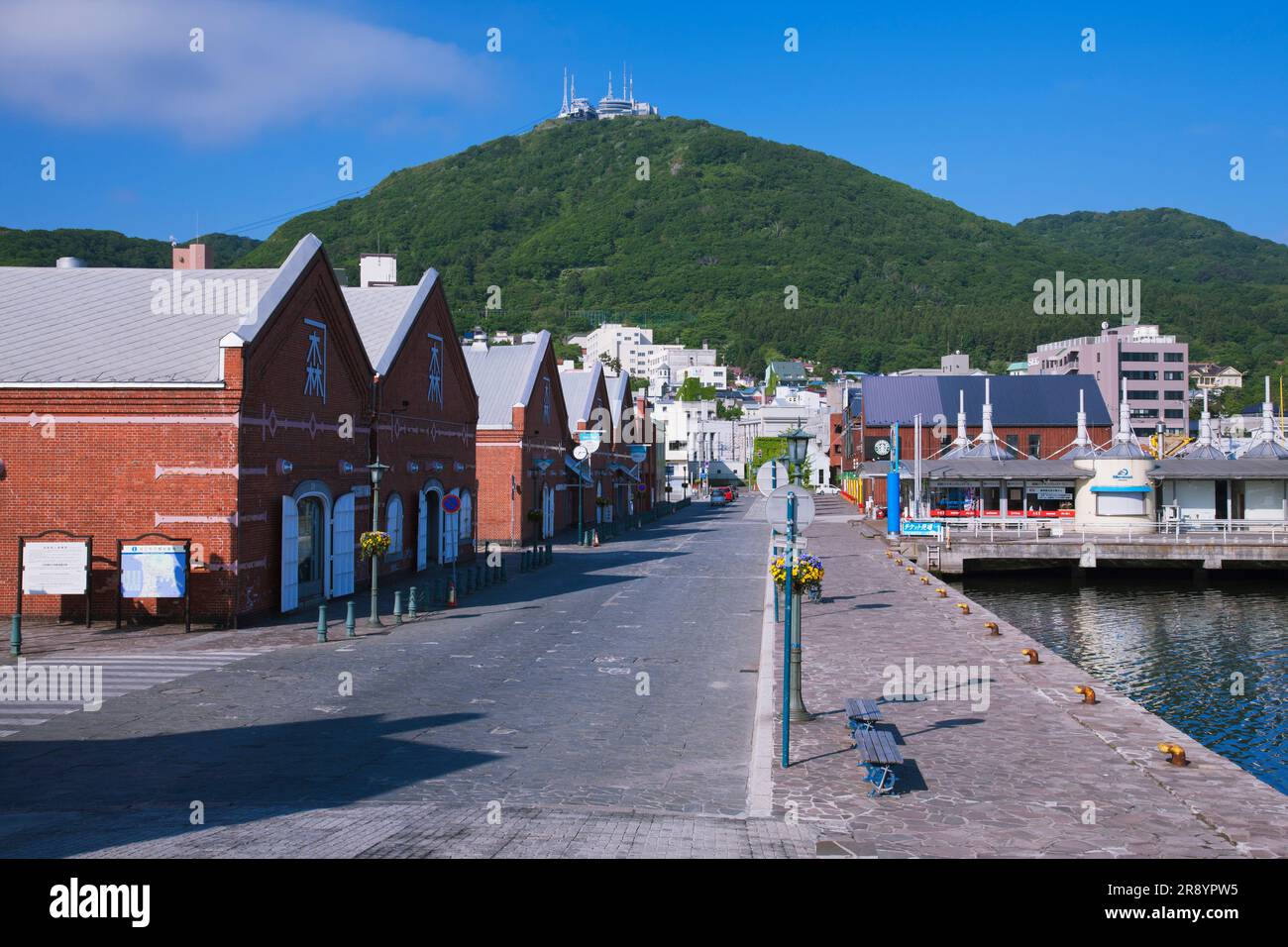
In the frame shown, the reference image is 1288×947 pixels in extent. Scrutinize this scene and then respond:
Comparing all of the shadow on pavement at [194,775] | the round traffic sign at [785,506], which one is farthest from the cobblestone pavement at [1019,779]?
the shadow on pavement at [194,775]

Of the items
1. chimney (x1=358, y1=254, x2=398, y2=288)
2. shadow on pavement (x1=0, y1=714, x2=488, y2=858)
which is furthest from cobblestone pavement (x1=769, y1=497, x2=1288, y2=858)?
chimney (x1=358, y1=254, x2=398, y2=288)

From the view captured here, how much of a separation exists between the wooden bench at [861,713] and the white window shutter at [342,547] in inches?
732

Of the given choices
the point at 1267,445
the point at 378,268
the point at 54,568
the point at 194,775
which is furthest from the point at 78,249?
the point at 1267,445

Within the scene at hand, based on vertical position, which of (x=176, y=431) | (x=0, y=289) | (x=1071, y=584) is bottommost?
(x=1071, y=584)

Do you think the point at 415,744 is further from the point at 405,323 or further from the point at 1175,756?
the point at 405,323

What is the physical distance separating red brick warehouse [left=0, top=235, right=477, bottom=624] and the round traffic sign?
14554 mm

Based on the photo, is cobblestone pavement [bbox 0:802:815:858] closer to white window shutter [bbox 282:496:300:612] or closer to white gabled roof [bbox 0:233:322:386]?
white window shutter [bbox 282:496:300:612]

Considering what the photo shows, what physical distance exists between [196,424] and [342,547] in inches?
265

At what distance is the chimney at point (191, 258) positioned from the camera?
3244cm

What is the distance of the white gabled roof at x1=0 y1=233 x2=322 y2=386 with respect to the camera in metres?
23.6
